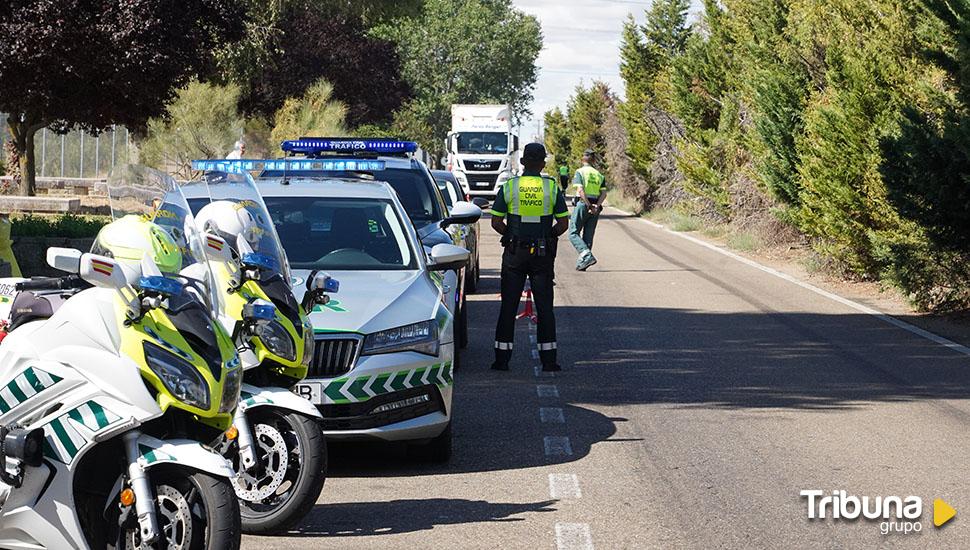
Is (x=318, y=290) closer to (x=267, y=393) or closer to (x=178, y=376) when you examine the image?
(x=267, y=393)

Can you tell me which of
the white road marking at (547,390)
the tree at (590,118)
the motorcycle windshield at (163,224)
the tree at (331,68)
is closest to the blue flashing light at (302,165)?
the white road marking at (547,390)

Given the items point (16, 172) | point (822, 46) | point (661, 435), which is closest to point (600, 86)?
point (16, 172)

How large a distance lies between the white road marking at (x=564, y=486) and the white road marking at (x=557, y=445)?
65cm

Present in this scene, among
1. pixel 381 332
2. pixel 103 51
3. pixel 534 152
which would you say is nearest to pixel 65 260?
pixel 381 332

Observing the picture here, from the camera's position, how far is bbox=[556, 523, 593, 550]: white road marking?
6.80 m

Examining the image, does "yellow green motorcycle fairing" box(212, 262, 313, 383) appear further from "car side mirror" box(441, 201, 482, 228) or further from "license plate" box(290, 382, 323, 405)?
"car side mirror" box(441, 201, 482, 228)

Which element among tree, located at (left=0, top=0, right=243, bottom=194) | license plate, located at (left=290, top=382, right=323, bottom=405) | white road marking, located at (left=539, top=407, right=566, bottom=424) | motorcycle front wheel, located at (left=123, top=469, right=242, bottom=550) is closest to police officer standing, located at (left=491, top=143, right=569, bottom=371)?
white road marking, located at (left=539, top=407, right=566, bottom=424)

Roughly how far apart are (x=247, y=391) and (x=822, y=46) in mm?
21150

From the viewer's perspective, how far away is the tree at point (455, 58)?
3814 inches

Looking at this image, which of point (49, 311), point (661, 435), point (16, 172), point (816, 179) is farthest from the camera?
point (16, 172)

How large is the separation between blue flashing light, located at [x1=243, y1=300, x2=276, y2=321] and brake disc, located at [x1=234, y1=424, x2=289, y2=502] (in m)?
0.61

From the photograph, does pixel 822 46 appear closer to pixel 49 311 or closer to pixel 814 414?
pixel 814 414

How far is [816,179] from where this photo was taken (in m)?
23.0

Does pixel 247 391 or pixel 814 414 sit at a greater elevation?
pixel 247 391
